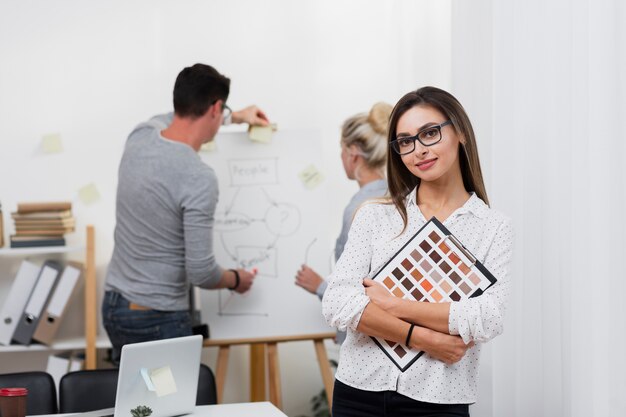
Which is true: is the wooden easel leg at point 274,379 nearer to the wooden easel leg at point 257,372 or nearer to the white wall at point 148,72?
the wooden easel leg at point 257,372

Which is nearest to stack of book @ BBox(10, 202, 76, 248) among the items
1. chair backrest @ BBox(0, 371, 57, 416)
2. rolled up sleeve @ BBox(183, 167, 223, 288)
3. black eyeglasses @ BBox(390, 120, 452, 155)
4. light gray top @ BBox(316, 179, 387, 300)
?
rolled up sleeve @ BBox(183, 167, 223, 288)

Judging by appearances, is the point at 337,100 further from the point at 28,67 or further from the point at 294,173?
the point at 28,67

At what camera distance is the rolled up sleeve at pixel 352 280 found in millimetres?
1975

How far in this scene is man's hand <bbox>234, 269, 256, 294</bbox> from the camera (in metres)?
3.61

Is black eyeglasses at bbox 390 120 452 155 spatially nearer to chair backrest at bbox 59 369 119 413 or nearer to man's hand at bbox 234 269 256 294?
chair backrest at bbox 59 369 119 413

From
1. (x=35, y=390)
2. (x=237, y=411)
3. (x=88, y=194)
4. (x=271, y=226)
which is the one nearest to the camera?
(x=237, y=411)

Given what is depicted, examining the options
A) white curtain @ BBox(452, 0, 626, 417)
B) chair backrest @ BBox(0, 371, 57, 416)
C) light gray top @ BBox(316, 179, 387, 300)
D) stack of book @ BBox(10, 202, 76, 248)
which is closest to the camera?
white curtain @ BBox(452, 0, 626, 417)

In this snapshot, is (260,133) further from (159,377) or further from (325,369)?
(159,377)

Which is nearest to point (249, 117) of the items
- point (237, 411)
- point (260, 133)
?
point (260, 133)

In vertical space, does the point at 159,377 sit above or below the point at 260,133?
below

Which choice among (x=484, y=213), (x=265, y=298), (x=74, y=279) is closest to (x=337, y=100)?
(x=265, y=298)

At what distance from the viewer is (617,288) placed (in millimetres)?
1853

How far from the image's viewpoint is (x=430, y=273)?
6.56 ft

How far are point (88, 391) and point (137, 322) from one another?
1.83 ft
